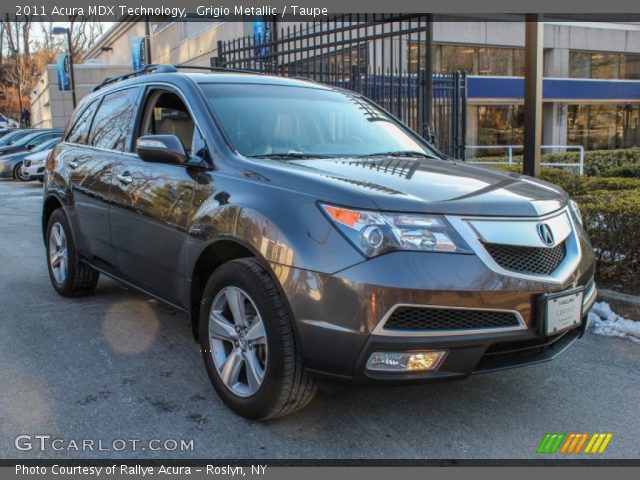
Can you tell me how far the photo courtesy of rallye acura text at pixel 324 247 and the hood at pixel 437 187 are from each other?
0.01 m

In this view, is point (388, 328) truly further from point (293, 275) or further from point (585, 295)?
point (585, 295)

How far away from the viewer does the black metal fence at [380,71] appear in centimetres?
848

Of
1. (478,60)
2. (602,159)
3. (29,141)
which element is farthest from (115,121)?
(478,60)

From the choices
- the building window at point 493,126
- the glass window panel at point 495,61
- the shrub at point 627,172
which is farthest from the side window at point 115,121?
the glass window panel at point 495,61

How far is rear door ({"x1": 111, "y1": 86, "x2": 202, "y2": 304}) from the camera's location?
375 centimetres

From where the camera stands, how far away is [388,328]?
272 cm

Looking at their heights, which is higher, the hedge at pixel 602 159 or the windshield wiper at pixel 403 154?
the windshield wiper at pixel 403 154

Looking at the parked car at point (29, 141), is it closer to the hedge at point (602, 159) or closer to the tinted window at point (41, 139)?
the tinted window at point (41, 139)

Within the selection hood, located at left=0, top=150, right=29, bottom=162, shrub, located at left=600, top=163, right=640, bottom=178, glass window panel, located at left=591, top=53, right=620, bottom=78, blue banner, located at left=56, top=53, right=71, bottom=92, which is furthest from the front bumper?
blue banner, located at left=56, top=53, right=71, bottom=92

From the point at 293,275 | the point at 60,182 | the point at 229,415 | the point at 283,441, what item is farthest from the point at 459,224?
the point at 60,182

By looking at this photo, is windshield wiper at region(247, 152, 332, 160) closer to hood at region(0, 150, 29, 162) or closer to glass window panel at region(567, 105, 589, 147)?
hood at region(0, 150, 29, 162)

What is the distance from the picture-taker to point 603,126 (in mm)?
33156

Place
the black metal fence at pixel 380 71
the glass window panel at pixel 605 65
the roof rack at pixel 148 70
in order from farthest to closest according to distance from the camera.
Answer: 1. the glass window panel at pixel 605 65
2. the black metal fence at pixel 380 71
3. the roof rack at pixel 148 70

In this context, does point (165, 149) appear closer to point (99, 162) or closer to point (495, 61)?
point (99, 162)
